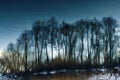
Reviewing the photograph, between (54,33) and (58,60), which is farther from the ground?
(54,33)

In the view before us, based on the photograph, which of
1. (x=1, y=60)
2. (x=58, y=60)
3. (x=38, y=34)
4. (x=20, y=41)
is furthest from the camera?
(x=1, y=60)

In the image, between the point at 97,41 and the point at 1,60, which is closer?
the point at 97,41

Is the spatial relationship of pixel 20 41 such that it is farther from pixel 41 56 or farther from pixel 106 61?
pixel 106 61

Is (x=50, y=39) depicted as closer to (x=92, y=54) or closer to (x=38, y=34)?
(x=38, y=34)

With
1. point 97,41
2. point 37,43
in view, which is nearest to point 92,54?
point 97,41

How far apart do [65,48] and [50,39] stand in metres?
4.22

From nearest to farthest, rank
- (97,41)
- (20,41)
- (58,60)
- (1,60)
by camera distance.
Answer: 1. (58,60)
2. (97,41)
3. (20,41)
4. (1,60)

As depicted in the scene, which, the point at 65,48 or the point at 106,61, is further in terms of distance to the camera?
the point at 65,48

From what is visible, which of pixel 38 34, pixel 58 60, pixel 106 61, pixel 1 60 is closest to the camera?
pixel 58 60

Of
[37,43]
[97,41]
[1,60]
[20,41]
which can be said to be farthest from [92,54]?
[1,60]

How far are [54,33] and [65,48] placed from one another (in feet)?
14.9

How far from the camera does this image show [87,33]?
6194cm

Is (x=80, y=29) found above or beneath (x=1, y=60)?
above

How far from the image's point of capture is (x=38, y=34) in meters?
65.2
